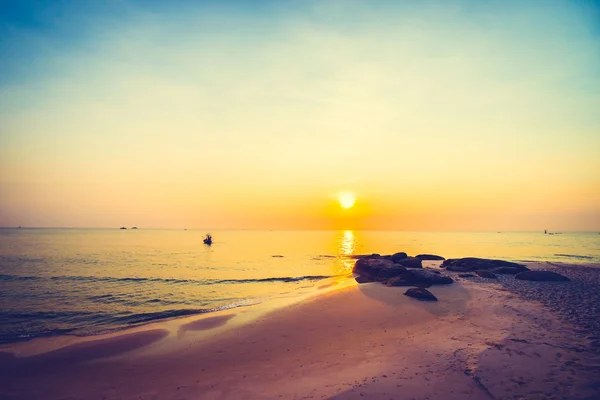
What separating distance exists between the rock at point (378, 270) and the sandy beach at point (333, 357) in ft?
31.2

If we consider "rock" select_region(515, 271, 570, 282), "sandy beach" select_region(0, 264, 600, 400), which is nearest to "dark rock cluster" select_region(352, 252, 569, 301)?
"rock" select_region(515, 271, 570, 282)

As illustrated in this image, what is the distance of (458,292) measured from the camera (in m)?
21.3

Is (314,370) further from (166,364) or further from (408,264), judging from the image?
(408,264)

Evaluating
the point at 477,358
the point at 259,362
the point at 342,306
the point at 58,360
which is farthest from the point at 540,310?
the point at 58,360

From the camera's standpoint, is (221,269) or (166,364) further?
(221,269)

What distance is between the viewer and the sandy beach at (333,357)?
834 cm

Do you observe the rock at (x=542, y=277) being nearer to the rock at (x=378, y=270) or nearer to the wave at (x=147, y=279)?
the rock at (x=378, y=270)

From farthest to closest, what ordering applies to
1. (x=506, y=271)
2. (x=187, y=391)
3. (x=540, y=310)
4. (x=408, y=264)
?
(x=408, y=264)
(x=506, y=271)
(x=540, y=310)
(x=187, y=391)

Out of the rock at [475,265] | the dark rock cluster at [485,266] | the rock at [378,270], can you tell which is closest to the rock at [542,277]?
the dark rock cluster at [485,266]

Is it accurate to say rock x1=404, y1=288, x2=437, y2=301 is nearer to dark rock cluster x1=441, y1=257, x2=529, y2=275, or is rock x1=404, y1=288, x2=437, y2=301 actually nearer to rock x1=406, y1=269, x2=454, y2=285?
rock x1=406, y1=269, x2=454, y2=285

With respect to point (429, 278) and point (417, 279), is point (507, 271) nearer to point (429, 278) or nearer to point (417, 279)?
point (429, 278)

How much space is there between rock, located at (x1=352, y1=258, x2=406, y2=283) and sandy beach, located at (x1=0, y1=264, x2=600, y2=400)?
31.2 feet

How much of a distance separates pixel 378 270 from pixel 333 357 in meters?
19.3

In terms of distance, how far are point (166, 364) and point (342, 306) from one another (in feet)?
34.7
